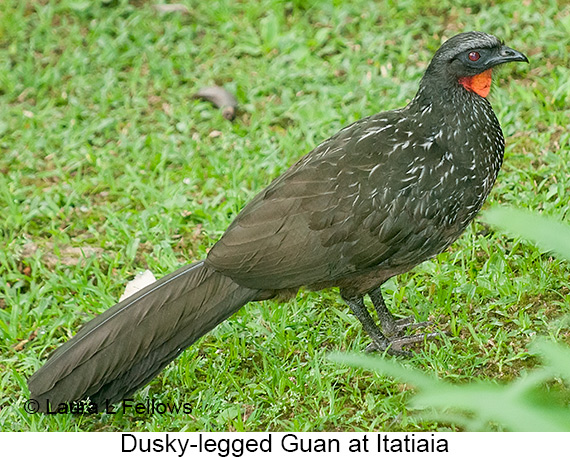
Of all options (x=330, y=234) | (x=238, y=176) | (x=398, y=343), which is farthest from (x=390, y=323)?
(x=238, y=176)

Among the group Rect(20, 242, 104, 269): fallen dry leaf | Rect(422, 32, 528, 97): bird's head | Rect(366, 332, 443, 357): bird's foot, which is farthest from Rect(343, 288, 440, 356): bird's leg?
Rect(20, 242, 104, 269): fallen dry leaf

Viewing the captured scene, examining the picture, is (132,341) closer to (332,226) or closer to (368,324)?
(332,226)

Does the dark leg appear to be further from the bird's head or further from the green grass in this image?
the bird's head

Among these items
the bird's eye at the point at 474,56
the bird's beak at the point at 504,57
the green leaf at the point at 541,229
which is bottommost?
the bird's beak at the point at 504,57

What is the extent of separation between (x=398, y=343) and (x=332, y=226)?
2.85ft

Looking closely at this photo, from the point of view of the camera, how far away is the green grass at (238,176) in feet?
13.7

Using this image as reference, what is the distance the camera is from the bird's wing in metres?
3.88

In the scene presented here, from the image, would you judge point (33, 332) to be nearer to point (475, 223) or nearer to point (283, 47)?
point (475, 223)

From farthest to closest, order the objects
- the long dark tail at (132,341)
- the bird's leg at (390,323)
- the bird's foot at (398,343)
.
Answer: the bird's leg at (390,323)
the bird's foot at (398,343)
the long dark tail at (132,341)

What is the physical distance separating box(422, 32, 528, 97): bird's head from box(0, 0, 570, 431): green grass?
1.15 metres

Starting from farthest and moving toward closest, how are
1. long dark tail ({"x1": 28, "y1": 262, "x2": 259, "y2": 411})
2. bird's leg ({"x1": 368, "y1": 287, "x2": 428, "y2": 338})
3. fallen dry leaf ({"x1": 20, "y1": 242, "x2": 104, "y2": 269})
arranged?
1. fallen dry leaf ({"x1": 20, "y1": 242, "x2": 104, "y2": 269})
2. bird's leg ({"x1": 368, "y1": 287, "x2": 428, "y2": 338})
3. long dark tail ({"x1": 28, "y1": 262, "x2": 259, "y2": 411})

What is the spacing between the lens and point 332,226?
12.7 ft

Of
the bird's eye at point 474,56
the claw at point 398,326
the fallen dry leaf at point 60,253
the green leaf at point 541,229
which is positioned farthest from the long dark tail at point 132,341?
the green leaf at point 541,229

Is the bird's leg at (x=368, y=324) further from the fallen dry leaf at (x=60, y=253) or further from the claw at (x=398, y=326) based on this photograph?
the fallen dry leaf at (x=60, y=253)
